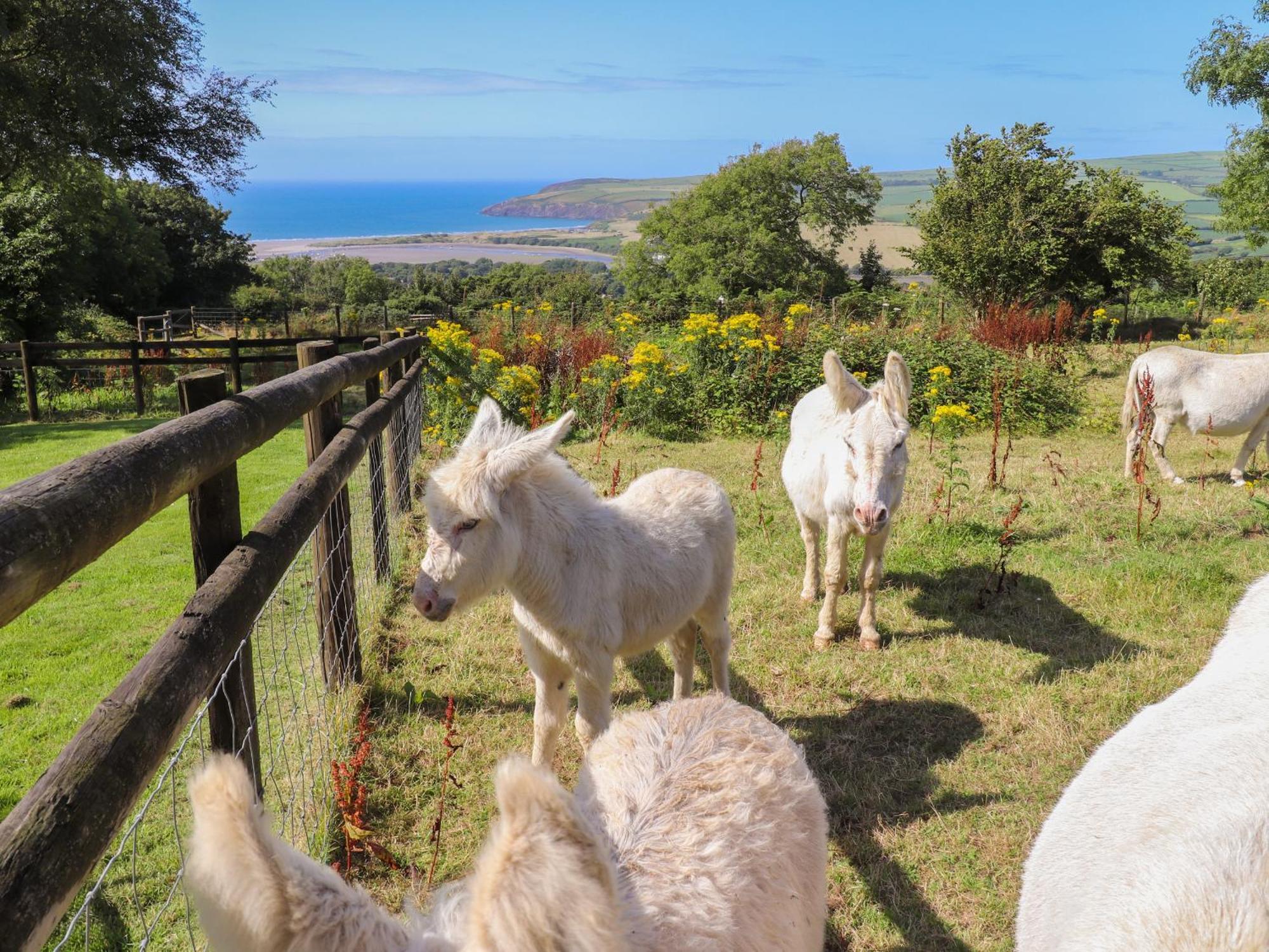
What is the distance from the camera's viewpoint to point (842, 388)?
5.94 m

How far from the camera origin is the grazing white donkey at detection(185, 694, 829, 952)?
92 cm

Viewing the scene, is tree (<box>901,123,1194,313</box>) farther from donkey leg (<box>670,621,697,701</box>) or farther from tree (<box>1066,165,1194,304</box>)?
donkey leg (<box>670,621,697,701</box>)

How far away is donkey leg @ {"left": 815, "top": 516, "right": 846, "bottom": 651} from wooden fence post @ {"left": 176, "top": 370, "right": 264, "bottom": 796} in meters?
4.02

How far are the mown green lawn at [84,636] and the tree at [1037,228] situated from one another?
2295cm

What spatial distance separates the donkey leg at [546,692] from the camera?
3.87m

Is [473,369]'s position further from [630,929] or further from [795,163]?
[795,163]

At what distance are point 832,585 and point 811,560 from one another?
753mm

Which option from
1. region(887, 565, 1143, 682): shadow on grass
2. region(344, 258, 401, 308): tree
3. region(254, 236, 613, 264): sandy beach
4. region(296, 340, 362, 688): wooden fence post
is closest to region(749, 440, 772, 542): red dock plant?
region(887, 565, 1143, 682): shadow on grass

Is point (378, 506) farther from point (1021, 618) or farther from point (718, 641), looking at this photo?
point (1021, 618)

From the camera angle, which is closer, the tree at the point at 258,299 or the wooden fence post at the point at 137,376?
the wooden fence post at the point at 137,376

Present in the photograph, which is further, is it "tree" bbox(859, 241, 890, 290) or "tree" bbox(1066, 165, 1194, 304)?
"tree" bbox(859, 241, 890, 290)

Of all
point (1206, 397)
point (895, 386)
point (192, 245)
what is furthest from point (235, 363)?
point (192, 245)

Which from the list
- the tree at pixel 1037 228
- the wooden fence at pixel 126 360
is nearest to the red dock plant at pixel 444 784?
the wooden fence at pixel 126 360

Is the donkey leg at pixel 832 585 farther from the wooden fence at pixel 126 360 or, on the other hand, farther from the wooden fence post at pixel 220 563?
the wooden fence at pixel 126 360
